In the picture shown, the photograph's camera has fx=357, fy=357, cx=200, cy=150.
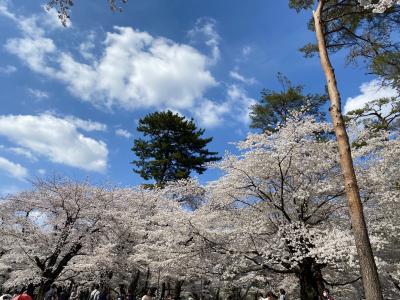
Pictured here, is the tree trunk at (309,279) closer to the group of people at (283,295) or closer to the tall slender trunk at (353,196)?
the group of people at (283,295)

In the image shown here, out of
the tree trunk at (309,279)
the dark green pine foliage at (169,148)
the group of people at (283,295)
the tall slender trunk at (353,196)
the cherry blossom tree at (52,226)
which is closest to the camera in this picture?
the tall slender trunk at (353,196)

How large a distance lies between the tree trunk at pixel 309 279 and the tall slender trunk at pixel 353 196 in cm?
576

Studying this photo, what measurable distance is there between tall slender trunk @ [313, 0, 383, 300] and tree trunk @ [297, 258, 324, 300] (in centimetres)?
576

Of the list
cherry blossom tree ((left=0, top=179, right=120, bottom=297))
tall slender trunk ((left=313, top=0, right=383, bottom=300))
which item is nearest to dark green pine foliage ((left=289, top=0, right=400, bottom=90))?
tall slender trunk ((left=313, top=0, right=383, bottom=300))

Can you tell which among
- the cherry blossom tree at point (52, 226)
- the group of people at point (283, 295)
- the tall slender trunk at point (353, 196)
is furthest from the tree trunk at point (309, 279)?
the cherry blossom tree at point (52, 226)

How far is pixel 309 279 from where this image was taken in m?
11.1

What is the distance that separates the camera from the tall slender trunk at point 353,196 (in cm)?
545

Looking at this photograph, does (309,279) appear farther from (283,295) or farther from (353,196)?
(353,196)

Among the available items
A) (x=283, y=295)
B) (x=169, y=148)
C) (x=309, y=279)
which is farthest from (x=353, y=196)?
(x=169, y=148)

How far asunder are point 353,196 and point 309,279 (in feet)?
20.0

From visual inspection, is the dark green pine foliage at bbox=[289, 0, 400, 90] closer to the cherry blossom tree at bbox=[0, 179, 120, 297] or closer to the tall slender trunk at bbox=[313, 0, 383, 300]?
the tall slender trunk at bbox=[313, 0, 383, 300]

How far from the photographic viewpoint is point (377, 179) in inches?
440

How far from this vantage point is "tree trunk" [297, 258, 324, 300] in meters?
10.8

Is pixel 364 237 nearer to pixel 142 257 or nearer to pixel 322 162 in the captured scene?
pixel 322 162
